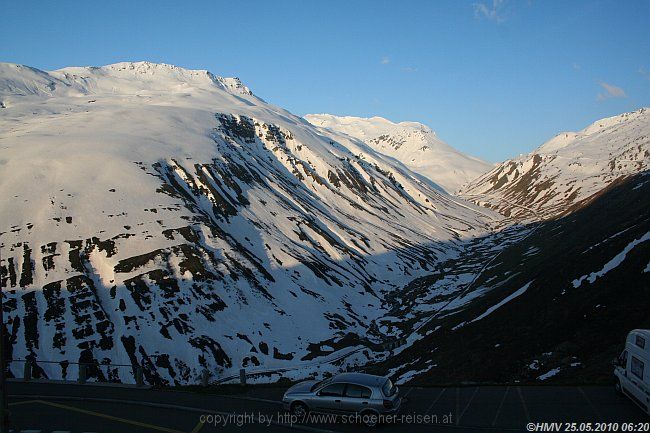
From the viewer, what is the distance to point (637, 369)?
19.8 m

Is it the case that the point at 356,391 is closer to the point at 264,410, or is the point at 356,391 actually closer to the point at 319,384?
the point at 319,384

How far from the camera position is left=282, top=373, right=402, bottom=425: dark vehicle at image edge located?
2009 cm

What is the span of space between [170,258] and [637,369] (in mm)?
77139

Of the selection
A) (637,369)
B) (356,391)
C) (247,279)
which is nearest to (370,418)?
(356,391)

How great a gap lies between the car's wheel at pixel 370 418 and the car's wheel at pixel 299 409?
267 centimetres

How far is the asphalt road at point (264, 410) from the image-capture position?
66.6 feet

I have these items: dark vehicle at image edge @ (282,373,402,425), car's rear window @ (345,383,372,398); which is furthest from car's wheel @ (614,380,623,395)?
car's rear window @ (345,383,372,398)

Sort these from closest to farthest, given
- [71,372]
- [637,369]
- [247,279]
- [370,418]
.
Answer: [637,369], [370,418], [71,372], [247,279]

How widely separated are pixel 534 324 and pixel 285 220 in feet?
296

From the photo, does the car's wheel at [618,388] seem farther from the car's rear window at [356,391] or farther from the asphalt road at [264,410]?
the car's rear window at [356,391]

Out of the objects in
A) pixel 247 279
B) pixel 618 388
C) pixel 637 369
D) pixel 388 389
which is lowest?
pixel 618 388

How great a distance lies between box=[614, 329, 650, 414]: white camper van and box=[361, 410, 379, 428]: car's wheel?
10.5 metres

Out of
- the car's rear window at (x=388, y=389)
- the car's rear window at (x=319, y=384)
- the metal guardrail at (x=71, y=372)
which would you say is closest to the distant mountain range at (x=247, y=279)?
the metal guardrail at (x=71, y=372)

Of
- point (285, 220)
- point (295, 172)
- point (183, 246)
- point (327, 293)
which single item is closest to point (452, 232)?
point (295, 172)
